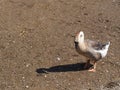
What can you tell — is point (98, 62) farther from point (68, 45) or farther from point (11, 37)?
point (11, 37)

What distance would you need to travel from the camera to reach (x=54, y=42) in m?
10.6

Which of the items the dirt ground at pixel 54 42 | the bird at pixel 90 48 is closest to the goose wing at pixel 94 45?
the bird at pixel 90 48

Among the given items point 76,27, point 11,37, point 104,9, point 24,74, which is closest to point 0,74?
point 24,74

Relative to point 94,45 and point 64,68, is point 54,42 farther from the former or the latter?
point 94,45

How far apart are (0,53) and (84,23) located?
251cm

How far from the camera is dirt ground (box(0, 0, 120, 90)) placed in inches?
364

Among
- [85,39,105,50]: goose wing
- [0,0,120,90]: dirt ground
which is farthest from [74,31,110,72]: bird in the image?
[0,0,120,90]: dirt ground

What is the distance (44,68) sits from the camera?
31.7ft

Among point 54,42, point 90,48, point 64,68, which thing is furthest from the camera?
point 54,42

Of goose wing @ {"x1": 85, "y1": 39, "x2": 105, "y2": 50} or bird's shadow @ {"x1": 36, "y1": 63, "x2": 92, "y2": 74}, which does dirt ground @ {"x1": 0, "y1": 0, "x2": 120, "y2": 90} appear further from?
goose wing @ {"x1": 85, "y1": 39, "x2": 105, "y2": 50}

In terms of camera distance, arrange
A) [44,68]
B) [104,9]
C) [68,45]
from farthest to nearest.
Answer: [104,9] < [68,45] < [44,68]

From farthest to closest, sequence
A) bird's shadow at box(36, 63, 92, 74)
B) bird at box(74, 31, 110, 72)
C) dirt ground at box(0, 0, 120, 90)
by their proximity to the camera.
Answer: bird's shadow at box(36, 63, 92, 74) → dirt ground at box(0, 0, 120, 90) → bird at box(74, 31, 110, 72)

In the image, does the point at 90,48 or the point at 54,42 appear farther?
the point at 54,42

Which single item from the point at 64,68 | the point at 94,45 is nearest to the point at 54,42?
the point at 64,68
